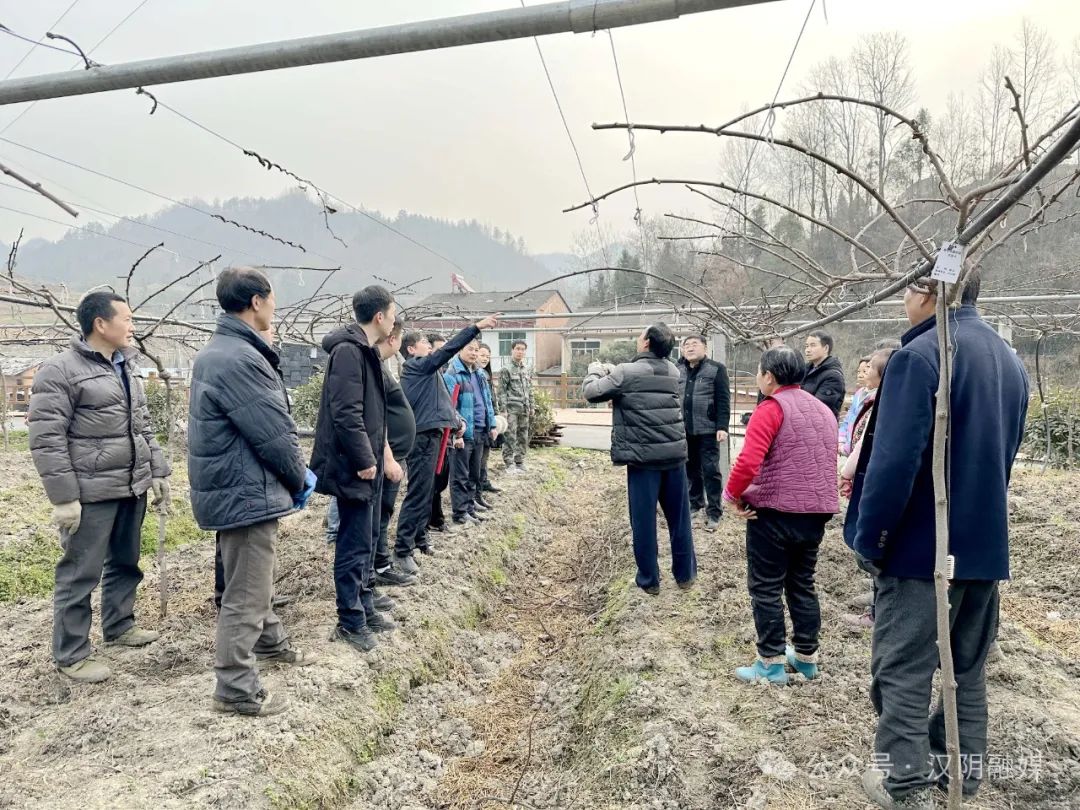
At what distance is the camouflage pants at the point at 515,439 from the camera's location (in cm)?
1004

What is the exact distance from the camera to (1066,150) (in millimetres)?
1125

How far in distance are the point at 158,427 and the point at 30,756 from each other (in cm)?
1213

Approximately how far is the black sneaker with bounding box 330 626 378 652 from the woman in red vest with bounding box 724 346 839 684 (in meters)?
2.18

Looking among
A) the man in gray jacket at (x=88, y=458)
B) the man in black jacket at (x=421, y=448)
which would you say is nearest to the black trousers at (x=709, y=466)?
the man in black jacket at (x=421, y=448)

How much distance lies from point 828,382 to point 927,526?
10.4 ft

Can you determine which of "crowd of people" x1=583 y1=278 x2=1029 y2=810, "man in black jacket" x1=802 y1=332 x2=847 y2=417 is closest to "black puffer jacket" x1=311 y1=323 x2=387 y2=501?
"crowd of people" x1=583 y1=278 x2=1029 y2=810

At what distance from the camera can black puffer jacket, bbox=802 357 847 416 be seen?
507 centimetres

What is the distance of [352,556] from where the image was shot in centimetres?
361

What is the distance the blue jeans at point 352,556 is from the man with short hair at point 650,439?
1.79 m

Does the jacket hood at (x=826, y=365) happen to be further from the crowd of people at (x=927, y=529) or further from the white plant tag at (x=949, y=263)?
the white plant tag at (x=949, y=263)

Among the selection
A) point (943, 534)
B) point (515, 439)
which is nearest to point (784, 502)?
point (943, 534)

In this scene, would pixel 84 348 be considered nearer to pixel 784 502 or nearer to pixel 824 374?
pixel 784 502

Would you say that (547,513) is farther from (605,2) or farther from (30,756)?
(605,2)

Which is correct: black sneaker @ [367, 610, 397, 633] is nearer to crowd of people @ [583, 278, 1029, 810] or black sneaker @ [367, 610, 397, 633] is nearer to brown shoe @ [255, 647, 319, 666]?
brown shoe @ [255, 647, 319, 666]
